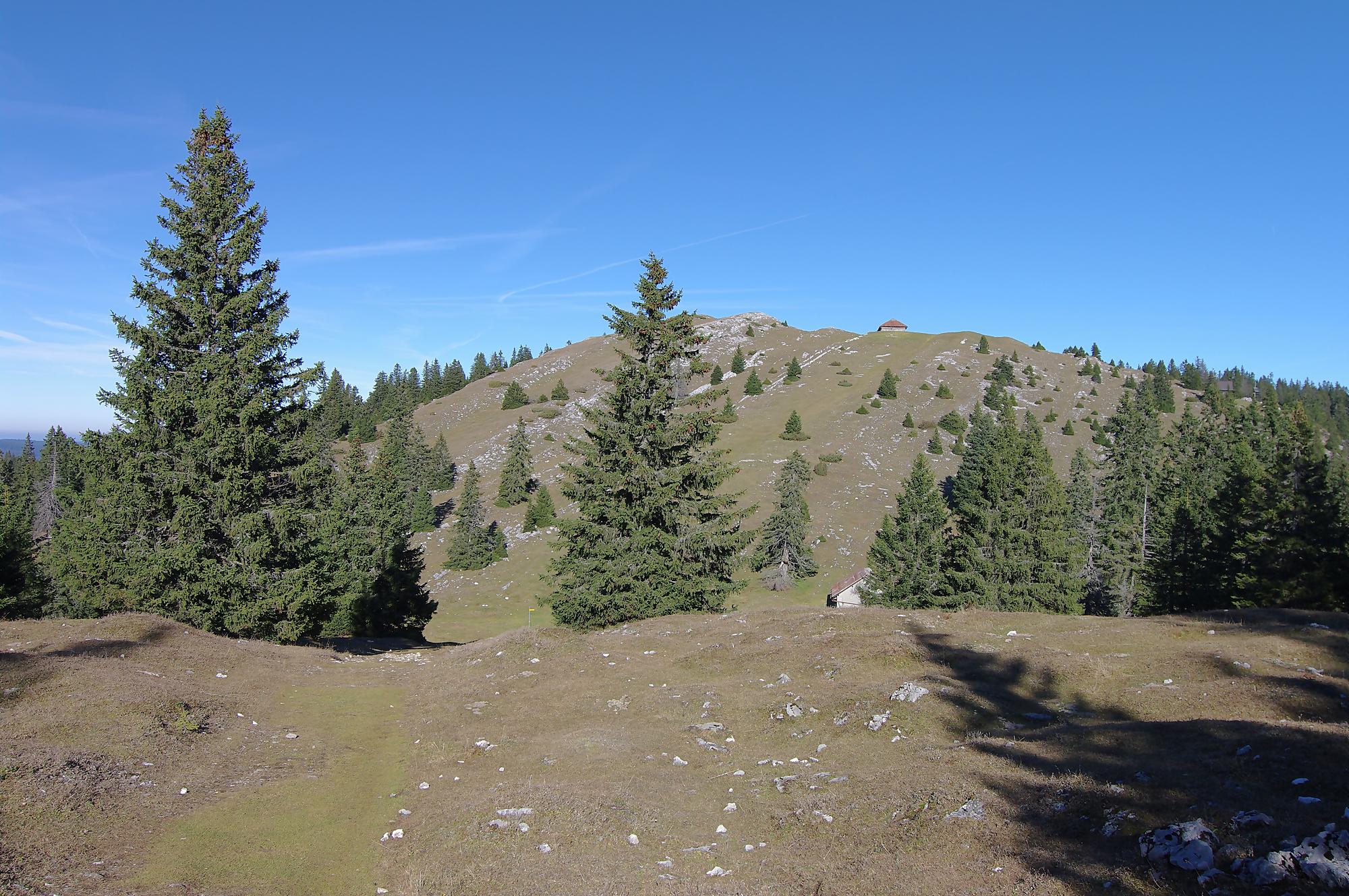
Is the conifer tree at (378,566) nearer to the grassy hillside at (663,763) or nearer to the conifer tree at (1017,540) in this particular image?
the grassy hillside at (663,763)

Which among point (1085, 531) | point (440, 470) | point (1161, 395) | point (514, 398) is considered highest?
point (514, 398)

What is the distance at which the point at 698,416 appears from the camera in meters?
32.0

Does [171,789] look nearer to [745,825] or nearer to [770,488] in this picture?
[745,825]

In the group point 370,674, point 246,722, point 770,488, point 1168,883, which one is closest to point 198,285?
point 370,674

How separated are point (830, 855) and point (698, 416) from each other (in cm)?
2376

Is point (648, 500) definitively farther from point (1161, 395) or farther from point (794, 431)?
point (1161, 395)

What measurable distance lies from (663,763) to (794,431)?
9779 cm

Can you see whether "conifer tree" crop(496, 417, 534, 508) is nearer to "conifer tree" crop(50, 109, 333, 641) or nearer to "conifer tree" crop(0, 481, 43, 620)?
"conifer tree" crop(0, 481, 43, 620)

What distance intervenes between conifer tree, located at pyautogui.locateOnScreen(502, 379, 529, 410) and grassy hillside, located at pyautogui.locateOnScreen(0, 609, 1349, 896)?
123 meters

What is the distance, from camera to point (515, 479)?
99625 mm

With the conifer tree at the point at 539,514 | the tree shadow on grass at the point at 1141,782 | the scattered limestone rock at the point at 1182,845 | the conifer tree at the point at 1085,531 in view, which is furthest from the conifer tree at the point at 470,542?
the scattered limestone rock at the point at 1182,845

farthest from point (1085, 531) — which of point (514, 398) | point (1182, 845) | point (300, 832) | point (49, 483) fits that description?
point (49, 483)

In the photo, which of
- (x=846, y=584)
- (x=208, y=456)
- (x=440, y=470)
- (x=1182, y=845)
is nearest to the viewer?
(x=1182, y=845)

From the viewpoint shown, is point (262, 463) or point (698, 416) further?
point (698, 416)
